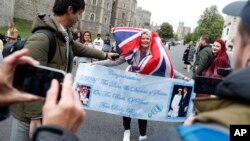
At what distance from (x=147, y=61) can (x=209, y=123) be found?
4.91 m

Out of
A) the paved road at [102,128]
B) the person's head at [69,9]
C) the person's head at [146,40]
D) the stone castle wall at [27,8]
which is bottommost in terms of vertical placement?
the paved road at [102,128]

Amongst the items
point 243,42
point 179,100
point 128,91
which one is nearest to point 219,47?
point 179,100

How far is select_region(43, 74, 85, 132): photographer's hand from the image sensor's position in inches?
54.1

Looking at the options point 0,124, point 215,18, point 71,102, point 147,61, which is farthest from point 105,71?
point 215,18

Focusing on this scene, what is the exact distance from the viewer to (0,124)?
7.12 meters

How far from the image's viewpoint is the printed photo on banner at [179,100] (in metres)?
6.34

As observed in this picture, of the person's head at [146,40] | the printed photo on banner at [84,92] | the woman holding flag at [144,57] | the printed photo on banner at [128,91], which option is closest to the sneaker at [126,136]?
the woman holding flag at [144,57]

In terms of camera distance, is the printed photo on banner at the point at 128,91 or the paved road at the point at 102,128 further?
the paved road at the point at 102,128

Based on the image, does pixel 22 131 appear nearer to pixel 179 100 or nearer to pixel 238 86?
pixel 238 86

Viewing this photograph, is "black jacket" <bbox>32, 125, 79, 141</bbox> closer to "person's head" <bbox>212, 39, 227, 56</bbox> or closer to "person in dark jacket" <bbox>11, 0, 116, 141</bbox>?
"person in dark jacket" <bbox>11, 0, 116, 141</bbox>

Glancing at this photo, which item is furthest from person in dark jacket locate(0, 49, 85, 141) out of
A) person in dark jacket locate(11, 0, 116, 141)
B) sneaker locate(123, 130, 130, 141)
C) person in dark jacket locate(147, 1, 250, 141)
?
sneaker locate(123, 130, 130, 141)

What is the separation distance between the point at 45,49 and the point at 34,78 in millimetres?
1663

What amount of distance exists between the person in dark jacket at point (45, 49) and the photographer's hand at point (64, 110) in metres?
2.04

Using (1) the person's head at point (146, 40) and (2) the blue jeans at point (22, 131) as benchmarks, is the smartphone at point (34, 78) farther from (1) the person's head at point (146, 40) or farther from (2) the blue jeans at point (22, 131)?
(1) the person's head at point (146, 40)
